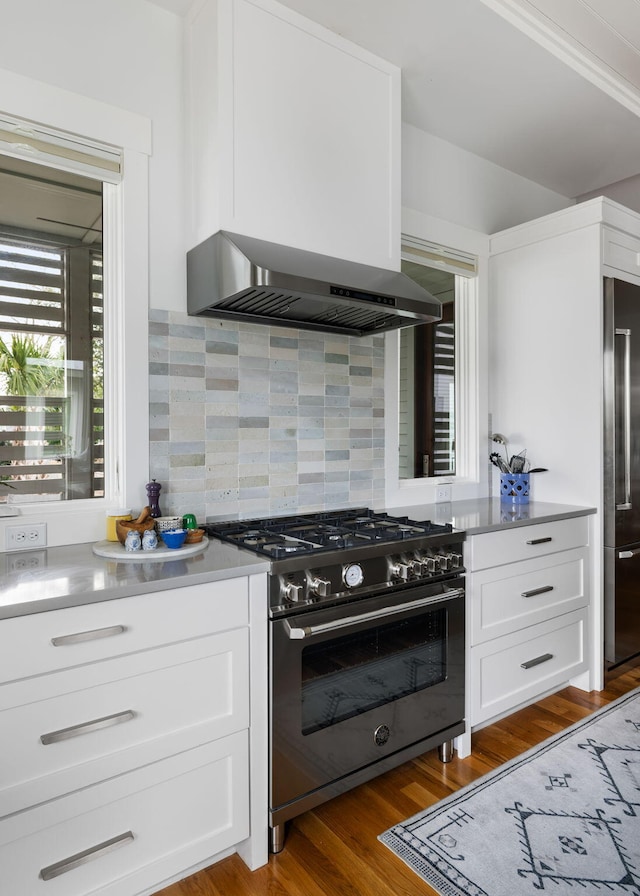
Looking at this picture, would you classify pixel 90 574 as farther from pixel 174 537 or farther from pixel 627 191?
pixel 627 191

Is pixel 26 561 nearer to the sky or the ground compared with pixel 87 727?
nearer to the sky

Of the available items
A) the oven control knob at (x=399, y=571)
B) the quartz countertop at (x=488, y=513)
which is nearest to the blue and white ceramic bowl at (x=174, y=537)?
the oven control knob at (x=399, y=571)

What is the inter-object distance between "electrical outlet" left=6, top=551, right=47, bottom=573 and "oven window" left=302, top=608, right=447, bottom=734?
2.69 ft

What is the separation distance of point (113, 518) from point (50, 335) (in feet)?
2.17

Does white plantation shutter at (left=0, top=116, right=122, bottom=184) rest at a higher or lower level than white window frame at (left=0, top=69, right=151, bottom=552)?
higher

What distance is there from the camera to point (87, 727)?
1.40 meters

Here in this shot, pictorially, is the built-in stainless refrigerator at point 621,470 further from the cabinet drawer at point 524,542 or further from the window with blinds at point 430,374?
the window with blinds at point 430,374

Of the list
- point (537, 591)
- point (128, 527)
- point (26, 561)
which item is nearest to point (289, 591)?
point (128, 527)

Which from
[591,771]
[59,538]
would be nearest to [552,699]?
[591,771]

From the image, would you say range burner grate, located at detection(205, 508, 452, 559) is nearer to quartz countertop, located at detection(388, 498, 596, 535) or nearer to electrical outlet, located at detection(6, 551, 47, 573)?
quartz countertop, located at detection(388, 498, 596, 535)

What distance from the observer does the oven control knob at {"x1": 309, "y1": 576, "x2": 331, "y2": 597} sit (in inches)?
67.9

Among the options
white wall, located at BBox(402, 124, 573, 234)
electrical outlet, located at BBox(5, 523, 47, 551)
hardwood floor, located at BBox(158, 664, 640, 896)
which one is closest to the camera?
hardwood floor, located at BBox(158, 664, 640, 896)

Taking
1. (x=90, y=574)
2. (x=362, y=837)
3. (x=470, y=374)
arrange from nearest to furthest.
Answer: (x=90, y=574)
(x=362, y=837)
(x=470, y=374)

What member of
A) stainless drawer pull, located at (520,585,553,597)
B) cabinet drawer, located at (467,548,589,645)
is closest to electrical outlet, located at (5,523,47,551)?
cabinet drawer, located at (467,548,589,645)
